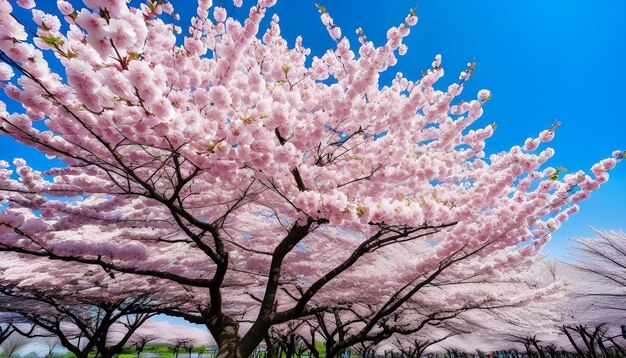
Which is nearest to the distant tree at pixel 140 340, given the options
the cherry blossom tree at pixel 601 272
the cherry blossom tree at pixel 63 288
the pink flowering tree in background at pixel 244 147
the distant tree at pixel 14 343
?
the distant tree at pixel 14 343

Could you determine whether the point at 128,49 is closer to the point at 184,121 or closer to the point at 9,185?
the point at 184,121

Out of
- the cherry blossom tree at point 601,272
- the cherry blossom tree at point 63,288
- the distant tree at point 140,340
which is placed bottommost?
the cherry blossom tree at point 601,272

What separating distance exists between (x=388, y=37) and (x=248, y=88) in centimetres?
292

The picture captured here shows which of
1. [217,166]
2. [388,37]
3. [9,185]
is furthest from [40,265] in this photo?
[388,37]

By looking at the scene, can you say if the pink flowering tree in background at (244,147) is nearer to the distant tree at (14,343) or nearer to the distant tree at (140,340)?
the distant tree at (140,340)

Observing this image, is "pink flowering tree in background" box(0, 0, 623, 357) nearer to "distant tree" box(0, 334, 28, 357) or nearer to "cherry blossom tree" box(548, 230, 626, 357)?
"cherry blossom tree" box(548, 230, 626, 357)

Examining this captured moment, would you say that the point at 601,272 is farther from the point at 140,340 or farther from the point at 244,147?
the point at 140,340

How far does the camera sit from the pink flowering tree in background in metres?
3.23

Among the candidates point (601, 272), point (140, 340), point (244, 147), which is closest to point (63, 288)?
point (244, 147)

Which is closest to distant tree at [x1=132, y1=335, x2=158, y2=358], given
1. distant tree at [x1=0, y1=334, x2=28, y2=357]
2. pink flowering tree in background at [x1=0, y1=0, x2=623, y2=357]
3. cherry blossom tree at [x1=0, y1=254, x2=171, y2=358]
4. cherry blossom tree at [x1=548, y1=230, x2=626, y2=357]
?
distant tree at [x1=0, y1=334, x2=28, y2=357]

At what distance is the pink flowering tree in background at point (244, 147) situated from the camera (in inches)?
127

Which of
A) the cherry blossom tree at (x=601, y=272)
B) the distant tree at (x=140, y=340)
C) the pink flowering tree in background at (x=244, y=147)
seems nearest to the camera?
the pink flowering tree in background at (x=244, y=147)

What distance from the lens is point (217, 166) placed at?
14.3ft

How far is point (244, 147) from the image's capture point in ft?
13.5
